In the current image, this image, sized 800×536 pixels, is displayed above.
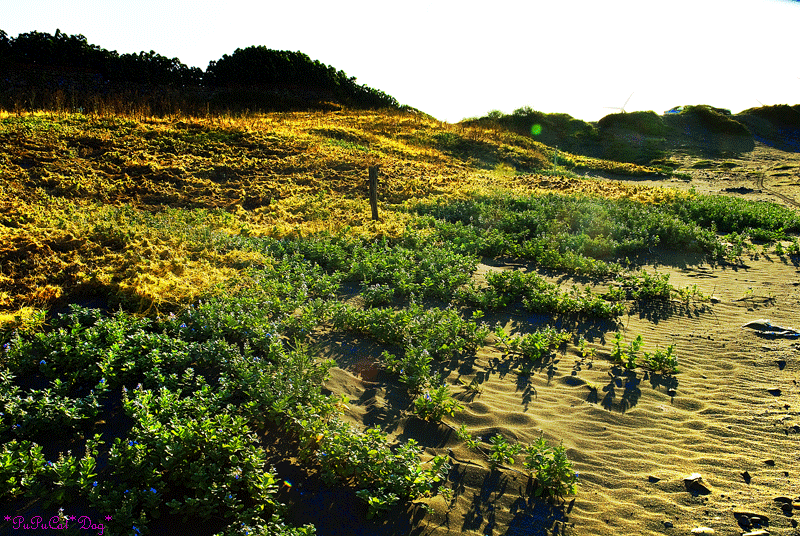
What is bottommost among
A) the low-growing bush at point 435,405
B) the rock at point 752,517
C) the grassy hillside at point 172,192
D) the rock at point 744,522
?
the rock at point 744,522

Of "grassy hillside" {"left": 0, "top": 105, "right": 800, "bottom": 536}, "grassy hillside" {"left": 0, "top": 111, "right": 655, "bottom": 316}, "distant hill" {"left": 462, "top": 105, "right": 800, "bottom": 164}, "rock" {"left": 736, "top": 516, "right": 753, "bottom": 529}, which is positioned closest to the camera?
"rock" {"left": 736, "top": 516, "right": 753, "bottom": 529}

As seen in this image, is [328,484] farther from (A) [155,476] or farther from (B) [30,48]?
(B) [30,48]

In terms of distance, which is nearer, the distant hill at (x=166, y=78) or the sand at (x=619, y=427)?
the sand at (x=619, y=427)

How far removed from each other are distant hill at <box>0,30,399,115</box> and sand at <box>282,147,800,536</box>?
21.2 m

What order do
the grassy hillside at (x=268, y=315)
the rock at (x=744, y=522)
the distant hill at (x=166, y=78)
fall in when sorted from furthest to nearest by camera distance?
the distant hill at (x=166, y=78)
the grassy hillside at (x=268, y=315)
the rock at (x=744, y=522)

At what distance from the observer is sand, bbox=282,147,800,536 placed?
11.9ft

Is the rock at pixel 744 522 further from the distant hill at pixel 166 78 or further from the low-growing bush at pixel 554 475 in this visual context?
the distant hill at pixel 166 78

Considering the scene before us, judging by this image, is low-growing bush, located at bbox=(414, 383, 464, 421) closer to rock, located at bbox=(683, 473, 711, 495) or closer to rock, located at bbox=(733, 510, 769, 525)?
rock, located at bbox=(683, 473, 711, 495)

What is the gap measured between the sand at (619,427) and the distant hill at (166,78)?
69.5 ft

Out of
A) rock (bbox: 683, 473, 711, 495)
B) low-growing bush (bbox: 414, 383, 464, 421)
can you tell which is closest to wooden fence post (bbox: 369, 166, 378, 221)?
low-growing bush (bbox: 414, 383, 464, 421)

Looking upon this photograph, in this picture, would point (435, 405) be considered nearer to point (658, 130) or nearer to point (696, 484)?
point (696, 484)

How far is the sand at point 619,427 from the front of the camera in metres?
3.62

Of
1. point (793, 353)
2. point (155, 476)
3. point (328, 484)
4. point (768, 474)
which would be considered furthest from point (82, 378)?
point (793, 353)

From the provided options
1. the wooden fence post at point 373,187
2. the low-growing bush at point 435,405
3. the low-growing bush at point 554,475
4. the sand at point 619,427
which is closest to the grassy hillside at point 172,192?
the wooden fence post at point 373,187
